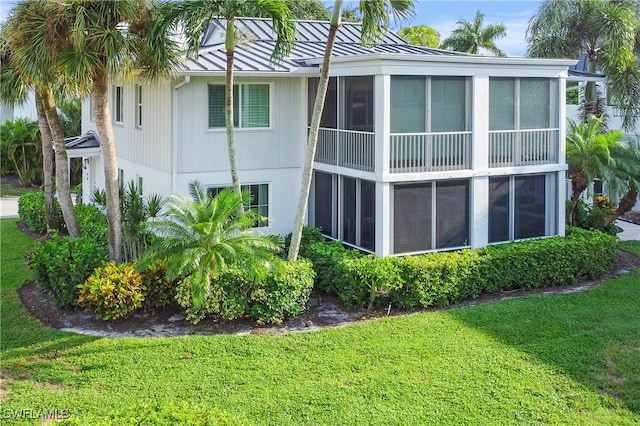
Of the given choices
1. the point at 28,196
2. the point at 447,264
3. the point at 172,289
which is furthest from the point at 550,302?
the point at 28,196

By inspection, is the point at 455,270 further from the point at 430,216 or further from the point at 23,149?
the point at 23,149

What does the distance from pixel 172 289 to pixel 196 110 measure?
4987mm

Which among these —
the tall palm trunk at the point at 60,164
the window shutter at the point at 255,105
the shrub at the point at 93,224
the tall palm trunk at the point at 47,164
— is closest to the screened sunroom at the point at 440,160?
the window shutter at the point at 255,105

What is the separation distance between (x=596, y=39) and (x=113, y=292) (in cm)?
1893

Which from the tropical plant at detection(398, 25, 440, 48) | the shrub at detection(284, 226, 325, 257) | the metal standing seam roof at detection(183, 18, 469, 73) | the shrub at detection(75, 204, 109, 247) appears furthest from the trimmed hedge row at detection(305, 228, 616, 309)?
the tropical plant at detection(398, 25, 440, 48)

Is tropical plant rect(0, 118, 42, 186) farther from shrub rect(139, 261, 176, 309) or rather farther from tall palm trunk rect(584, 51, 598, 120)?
tall palm trunk rect(584, 51, 598, 120)

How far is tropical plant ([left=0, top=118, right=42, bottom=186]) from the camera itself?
32438 millimetres

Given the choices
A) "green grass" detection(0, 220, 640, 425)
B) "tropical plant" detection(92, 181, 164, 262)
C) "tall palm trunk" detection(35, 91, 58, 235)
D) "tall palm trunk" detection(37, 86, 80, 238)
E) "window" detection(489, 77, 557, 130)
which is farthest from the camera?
"tall palm trunk" detection(35, 91, 58, 235)

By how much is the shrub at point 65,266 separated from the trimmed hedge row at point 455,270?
4.93 metres

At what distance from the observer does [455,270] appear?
50.8 feet

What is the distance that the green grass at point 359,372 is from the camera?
1018 centimetres

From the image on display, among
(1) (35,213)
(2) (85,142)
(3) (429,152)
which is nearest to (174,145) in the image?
(3) (429,152)

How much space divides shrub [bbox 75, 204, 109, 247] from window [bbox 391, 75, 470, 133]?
7.76 metres

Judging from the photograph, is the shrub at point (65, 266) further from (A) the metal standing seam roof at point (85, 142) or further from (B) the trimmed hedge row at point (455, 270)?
(A) the metal standing seam roof at point (85, 142)
